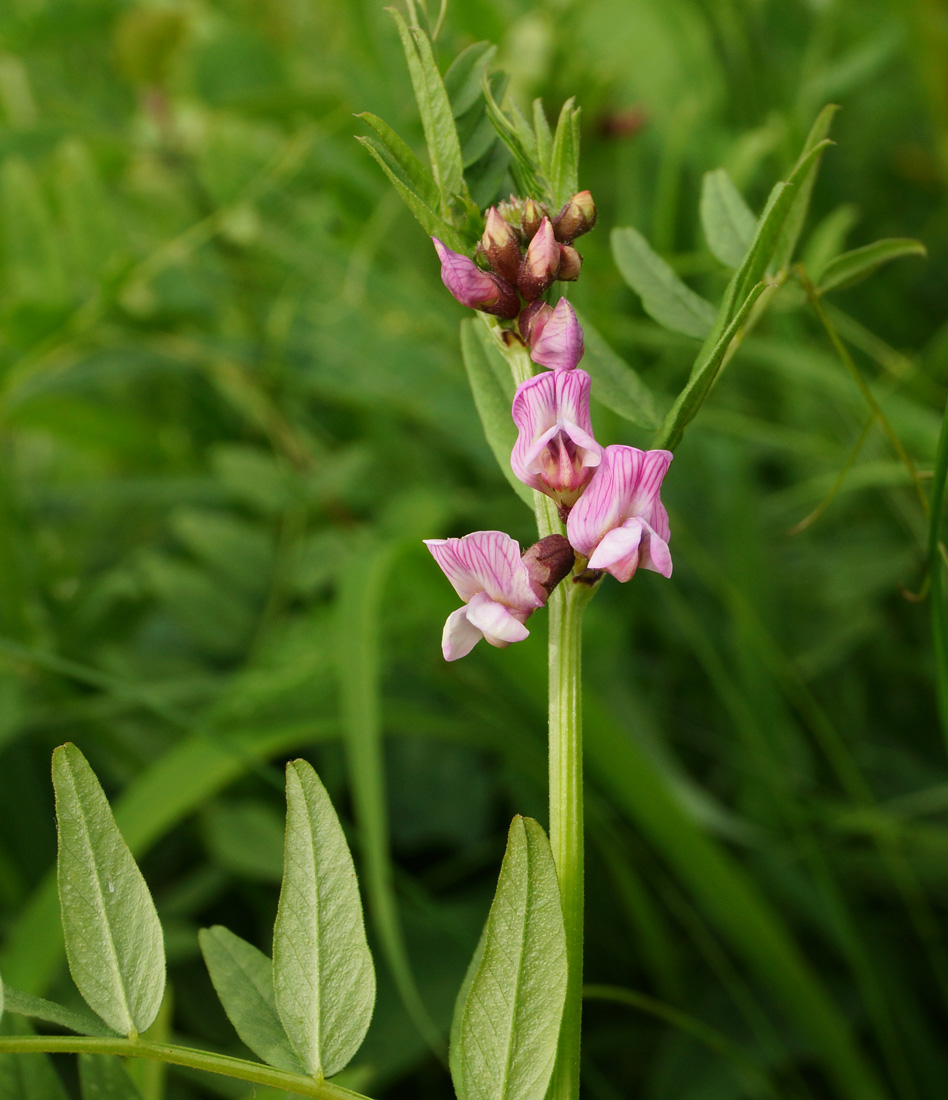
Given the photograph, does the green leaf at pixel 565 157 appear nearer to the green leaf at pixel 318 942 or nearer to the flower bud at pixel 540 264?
the flower bud at pixel 540 264

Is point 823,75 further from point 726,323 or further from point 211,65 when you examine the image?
point 726,323

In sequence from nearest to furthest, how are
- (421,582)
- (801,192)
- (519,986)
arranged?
(519,986) < (801,192) < (421,582)

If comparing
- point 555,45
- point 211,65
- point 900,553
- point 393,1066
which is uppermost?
point 211,65

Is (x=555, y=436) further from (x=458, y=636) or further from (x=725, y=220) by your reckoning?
(x=725, y=220)

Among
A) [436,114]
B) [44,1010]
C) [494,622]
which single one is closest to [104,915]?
[44,1010]

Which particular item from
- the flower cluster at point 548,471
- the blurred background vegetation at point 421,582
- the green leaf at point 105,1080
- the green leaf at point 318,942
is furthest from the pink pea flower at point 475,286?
the blurred background vegetation at point 421,582

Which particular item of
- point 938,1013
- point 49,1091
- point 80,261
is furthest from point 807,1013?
point 80,261

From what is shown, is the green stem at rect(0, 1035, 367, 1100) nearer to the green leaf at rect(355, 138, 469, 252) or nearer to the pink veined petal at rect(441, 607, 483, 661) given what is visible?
the pink veined petal at rect(441, 607, 483, 661)

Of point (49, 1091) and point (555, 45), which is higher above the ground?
point (555, 45)
